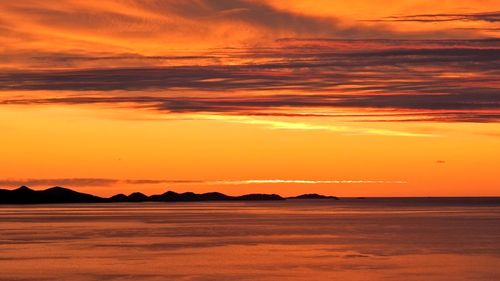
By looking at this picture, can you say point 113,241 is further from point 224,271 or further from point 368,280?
point 368,280

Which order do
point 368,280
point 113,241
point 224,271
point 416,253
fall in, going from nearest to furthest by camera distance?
point 368,280
point 224,271
point 416,253
point 113,241

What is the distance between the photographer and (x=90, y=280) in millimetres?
42406

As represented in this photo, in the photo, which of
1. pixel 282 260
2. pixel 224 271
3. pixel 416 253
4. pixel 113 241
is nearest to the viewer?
pixel 224 271

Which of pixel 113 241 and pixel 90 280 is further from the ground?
pixel 113 241

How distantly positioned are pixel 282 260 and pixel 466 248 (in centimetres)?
1624

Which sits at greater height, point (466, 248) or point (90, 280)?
point (466, 248)

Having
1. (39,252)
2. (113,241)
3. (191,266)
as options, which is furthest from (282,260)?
(113,241)

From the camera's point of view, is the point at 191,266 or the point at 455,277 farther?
the point at 191,266

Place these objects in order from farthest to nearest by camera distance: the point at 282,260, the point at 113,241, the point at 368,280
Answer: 1. the point at 113,241
2. the point at 282,260
3. the point at 368,280

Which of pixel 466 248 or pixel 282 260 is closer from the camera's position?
pixel 282 260

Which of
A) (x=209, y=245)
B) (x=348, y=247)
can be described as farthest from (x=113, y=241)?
(x=348, y=247)

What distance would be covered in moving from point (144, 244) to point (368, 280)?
89.0 ft

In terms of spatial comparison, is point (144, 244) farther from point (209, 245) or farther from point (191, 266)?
point (191, 266)

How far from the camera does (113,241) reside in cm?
6894
